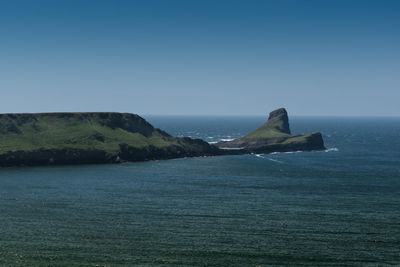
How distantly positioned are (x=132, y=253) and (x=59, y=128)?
145m

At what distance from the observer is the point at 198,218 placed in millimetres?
83000

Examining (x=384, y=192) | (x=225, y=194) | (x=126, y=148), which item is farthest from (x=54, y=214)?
(x=126, y=148)

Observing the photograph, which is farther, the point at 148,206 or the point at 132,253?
the point at 148,206

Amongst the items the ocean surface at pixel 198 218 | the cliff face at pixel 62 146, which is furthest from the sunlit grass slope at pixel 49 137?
the ocean surface at pixel 198 218

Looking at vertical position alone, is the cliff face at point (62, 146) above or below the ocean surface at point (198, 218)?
above

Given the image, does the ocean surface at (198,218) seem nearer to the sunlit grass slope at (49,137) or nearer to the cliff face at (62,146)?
the cliff face at (62,146)

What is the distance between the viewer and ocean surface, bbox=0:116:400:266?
6275 centimetres

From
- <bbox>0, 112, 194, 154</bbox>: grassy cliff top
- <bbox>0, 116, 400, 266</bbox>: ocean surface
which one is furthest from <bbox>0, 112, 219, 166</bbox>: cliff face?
<bbox>0, 116, 400, 266</bbox>: ocean surface

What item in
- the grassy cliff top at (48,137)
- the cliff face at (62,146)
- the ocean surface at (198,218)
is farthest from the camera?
the grassy cliff top at (48,137)

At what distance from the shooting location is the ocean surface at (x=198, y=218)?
62.8 meters

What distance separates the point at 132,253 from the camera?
6316 centimetres

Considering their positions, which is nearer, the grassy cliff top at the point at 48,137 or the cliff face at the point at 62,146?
the cliff face at the point at 62,146

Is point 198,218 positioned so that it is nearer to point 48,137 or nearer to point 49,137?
point 49,137

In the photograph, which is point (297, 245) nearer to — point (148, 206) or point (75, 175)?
point (148, 206)
